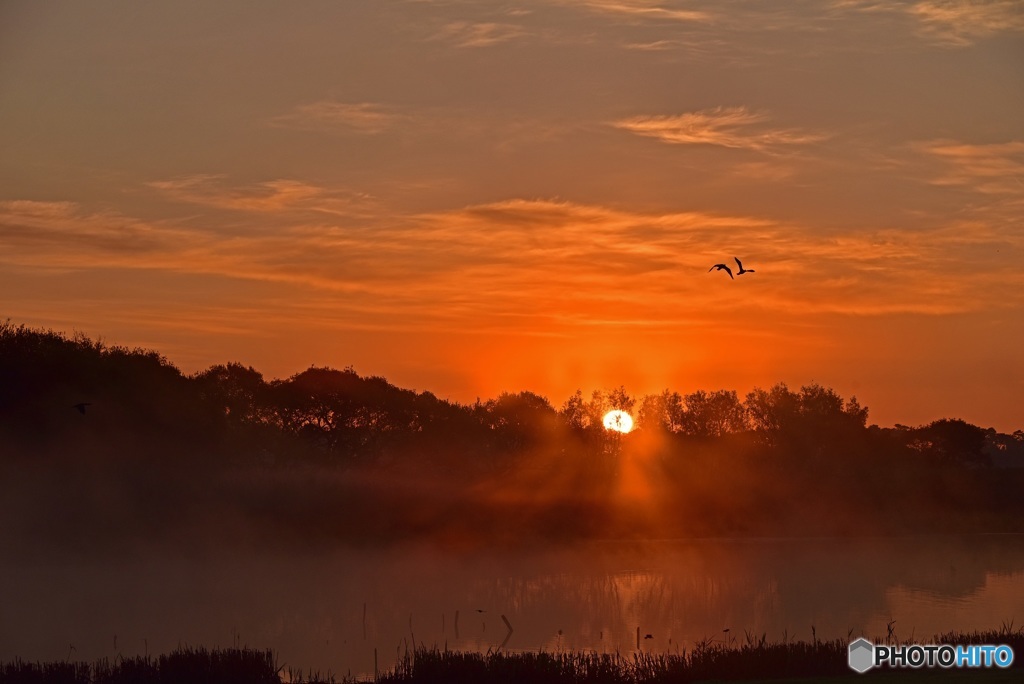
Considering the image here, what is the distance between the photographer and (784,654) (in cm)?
3159

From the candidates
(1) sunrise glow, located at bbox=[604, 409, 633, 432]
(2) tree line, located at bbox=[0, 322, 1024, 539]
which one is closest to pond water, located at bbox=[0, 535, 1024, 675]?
(2) tree line, located at bbox=[0, 322, 1024, 539]

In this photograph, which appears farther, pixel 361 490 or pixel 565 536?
pixel 565 536

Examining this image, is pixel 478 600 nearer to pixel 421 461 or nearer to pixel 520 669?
pixel 520 669

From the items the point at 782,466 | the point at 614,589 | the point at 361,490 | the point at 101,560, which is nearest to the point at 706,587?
the point at 614,589

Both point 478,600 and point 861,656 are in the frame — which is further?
point 478,600

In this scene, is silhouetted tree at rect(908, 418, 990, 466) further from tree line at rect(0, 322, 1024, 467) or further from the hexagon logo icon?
the hexagon logo icon

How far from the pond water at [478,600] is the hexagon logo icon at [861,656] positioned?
7.49m

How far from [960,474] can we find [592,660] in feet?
289

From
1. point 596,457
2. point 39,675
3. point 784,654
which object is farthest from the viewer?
point 596,457

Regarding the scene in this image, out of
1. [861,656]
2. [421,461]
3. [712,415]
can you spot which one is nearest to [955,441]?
[712,415]

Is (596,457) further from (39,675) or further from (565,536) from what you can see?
(39,675)

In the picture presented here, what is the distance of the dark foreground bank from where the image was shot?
2983 centimetres

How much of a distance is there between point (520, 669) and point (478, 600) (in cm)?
2300

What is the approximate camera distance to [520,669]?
30328 mm
